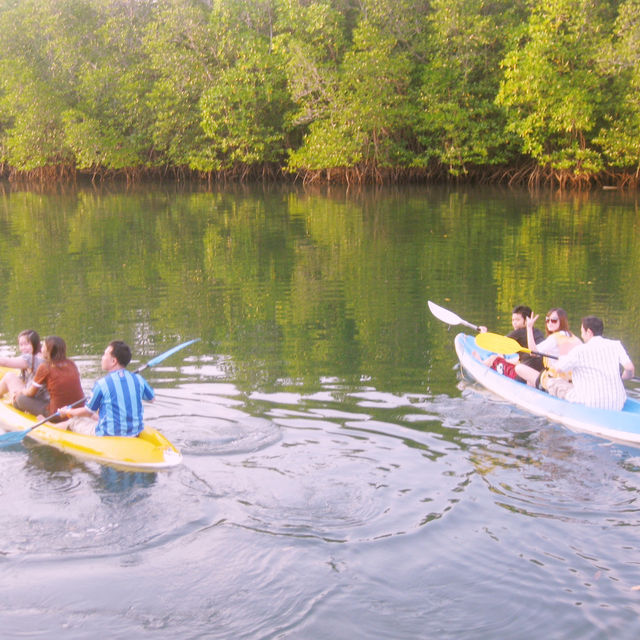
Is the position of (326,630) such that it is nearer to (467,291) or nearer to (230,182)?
(467,291)

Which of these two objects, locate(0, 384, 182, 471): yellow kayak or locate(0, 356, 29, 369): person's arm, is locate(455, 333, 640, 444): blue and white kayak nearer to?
locate(0, 384, 182, 471): yellow kayak

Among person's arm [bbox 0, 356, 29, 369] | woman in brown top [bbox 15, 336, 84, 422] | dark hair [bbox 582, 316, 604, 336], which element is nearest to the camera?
dark hair [bbox 582, 316, 604, 336]

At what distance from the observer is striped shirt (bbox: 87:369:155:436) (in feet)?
21.4

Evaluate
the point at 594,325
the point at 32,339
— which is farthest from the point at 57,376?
the point at 594,325

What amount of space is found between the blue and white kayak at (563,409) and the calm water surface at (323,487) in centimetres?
17

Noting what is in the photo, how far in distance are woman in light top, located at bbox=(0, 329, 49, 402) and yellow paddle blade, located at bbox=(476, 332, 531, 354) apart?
448 centimetres

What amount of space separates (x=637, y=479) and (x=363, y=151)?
27.9m

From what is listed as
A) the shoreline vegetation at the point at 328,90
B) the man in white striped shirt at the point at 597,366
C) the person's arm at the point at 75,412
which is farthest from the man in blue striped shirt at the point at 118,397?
the shoreline vegetation at the point at 328,90

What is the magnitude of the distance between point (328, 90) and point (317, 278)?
62.2 ft

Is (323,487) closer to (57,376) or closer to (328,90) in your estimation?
(57,376)

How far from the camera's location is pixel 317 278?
567 inches

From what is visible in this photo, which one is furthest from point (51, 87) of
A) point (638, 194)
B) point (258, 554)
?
point (258, 554)

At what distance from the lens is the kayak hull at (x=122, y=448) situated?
21.1 ft

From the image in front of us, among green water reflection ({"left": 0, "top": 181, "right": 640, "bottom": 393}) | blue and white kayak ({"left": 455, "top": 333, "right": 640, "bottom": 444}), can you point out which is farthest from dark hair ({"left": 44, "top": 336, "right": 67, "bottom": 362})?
blue and white kayak ({"left": 455, "top": 333, "right": 640, "bottom": 444})
